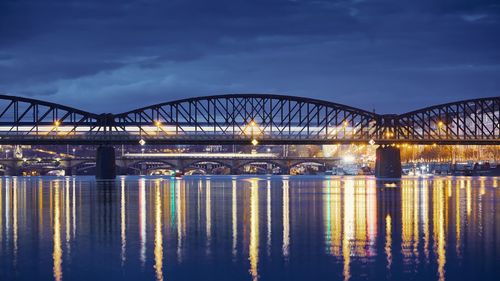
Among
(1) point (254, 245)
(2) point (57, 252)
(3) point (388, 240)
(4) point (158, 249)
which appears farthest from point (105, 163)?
(2) point (57, 252)

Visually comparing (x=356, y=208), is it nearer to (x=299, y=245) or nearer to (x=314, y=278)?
(x=299, y=245)

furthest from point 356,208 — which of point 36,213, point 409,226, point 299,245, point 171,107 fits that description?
point 171,107

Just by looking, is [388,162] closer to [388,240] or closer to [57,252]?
[388,240]

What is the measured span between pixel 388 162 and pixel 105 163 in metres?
57.3

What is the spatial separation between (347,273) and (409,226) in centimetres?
1700

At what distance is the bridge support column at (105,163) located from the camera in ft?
560

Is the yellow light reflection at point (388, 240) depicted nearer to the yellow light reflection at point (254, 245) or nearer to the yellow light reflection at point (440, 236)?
the yellow light reflection at point (440, 236)

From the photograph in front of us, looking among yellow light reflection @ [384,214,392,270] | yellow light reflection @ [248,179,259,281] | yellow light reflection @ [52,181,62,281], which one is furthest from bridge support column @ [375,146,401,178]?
yellow light reflection @ [52,181,62,281]

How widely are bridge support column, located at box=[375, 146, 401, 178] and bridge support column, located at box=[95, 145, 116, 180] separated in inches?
2130

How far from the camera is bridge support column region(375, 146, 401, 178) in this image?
7136 inches

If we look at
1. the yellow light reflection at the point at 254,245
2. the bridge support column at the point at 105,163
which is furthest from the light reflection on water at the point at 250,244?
the bridge support column at the point at 105,163

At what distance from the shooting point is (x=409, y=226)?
151 ft

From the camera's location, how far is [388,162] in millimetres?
183625

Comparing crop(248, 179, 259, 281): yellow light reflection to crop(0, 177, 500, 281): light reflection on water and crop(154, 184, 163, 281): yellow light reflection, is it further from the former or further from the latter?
crop(154, 184, 163, 281): yellow light reflection
